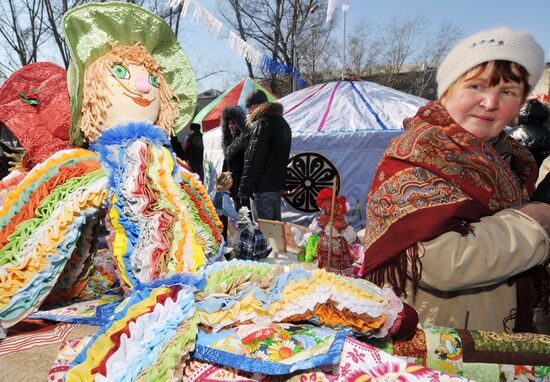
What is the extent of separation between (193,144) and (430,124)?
4993mm

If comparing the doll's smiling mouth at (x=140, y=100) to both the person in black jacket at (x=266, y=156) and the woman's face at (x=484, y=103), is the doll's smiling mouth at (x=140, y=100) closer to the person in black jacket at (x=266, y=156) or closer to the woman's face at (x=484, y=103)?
the woman's face at (x=484, y=103)

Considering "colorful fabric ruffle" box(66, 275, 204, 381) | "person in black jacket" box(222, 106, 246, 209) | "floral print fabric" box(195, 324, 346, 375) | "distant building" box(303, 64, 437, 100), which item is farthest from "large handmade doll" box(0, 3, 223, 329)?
"distant building" box(303, 64, 437, 100)

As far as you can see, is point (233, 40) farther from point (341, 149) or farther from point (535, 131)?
point (535, 131)

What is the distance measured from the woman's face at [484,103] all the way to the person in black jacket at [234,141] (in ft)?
10.8

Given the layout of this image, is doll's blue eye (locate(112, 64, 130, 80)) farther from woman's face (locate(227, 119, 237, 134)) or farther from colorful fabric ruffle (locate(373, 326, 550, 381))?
woman's face (locate(227, 119, 237, 134))

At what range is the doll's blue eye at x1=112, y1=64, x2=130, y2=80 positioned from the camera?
1.25 metres

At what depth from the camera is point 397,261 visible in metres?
1.14

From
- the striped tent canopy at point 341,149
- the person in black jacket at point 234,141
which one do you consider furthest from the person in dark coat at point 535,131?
the person in black jacket at point 234,141

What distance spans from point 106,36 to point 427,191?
42.9 inches

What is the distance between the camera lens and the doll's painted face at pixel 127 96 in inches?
48.5

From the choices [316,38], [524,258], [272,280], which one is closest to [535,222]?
[524,258]

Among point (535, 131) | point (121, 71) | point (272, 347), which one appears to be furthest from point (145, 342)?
point (535, 131)

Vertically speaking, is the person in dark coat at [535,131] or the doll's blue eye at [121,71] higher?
the doll's blue eye at [121,71]

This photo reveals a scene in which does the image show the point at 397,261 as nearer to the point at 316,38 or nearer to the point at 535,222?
the point at 535,222
